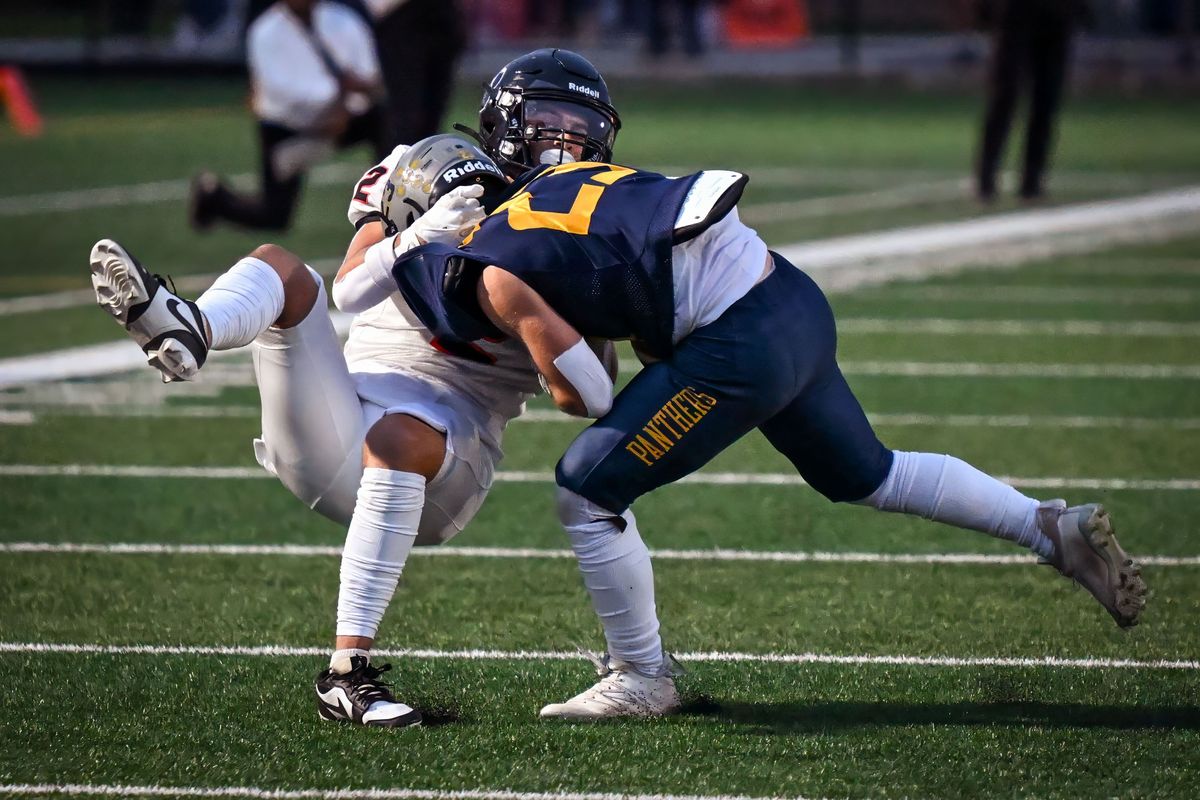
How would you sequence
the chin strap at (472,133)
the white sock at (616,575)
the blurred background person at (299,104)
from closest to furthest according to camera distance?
the white sock at (616,575) < the chin strap at (472,133) < the blurred background person at (299,104)

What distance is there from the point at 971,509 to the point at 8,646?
91.9 inches

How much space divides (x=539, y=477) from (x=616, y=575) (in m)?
2.77

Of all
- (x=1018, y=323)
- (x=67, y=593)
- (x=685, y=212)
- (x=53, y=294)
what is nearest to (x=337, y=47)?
(x=53, y=294)

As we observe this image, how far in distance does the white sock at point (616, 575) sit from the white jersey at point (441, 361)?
472 mm

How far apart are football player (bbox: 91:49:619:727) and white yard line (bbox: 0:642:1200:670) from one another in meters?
0.41

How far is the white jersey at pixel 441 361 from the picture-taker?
434cm

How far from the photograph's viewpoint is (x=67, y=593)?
17.3ft

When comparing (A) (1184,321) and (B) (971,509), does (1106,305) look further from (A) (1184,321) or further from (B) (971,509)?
(B) (971,509)

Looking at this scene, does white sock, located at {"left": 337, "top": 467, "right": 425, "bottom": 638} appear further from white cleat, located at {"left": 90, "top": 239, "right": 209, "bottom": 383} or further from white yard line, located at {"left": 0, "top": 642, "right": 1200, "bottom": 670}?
white yard line, located at {"left": 0, "top": 642, "right": 1200, "bottom": 670}

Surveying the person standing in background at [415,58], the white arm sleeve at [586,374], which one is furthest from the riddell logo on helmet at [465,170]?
the person standing in background at [415,58]

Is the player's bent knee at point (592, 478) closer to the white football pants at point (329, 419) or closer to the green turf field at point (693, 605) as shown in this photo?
the white football pants at point (329, 419)

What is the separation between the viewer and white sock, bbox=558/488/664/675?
3.98 meters

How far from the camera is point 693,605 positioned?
17.1 ft

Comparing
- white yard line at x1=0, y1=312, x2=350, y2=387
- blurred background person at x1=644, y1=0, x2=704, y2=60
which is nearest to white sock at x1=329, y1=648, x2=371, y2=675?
white yard line at x1=0, y1=312, x2=350, y2=387
